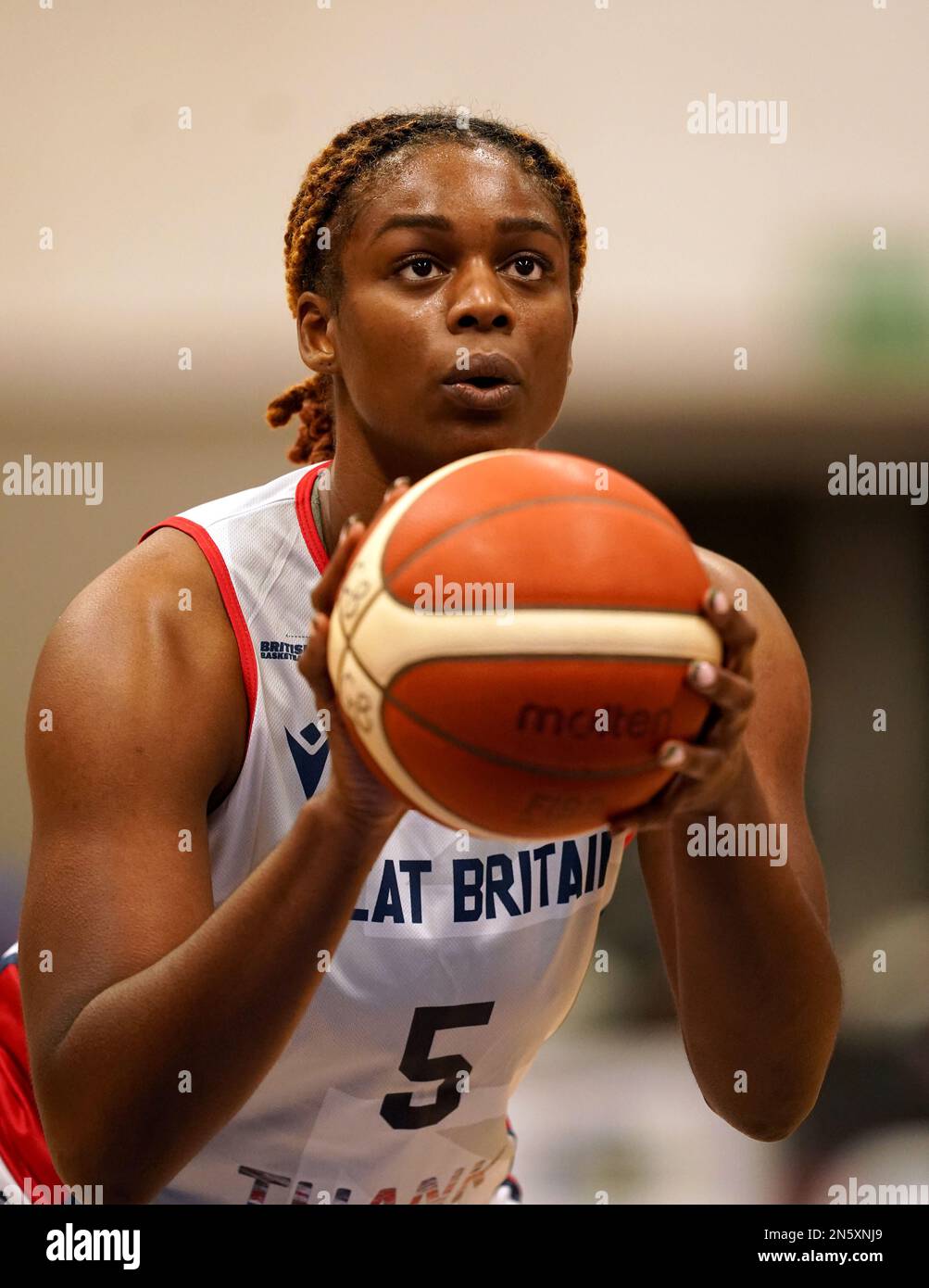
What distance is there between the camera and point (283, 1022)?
121 centimetres

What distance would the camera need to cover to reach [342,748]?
1152 mm

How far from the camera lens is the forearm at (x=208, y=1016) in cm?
116

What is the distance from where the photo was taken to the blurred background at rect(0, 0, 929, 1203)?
331cm

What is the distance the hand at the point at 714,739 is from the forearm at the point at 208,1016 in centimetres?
25

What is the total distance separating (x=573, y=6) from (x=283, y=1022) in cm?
300

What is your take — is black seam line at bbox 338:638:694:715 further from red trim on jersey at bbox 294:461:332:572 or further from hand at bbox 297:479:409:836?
red trim on jersey at bbox 294:461:332:572

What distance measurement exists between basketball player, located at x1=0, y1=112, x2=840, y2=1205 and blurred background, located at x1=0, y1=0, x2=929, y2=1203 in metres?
1.75

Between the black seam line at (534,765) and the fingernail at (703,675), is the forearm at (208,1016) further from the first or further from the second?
the fingernail at (703,675)
